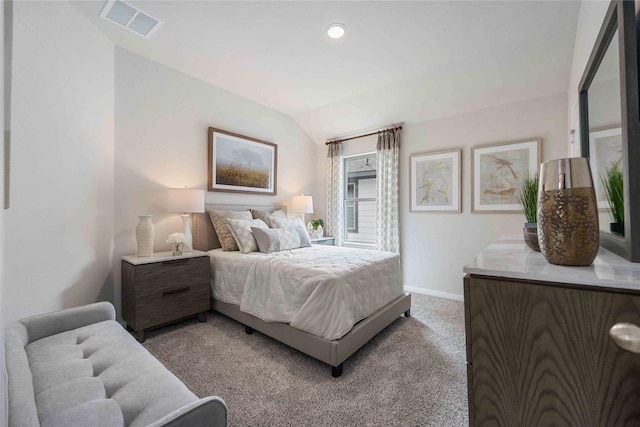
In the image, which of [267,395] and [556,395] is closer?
[556,395]

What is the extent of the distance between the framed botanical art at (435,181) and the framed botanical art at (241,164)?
2.08 m

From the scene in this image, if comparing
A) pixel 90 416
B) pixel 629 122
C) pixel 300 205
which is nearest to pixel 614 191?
pixel 629 122

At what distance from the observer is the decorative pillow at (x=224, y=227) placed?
3.14m

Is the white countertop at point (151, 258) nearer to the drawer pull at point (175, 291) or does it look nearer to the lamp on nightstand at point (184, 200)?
the lamp on nightstand at point (184, 200)

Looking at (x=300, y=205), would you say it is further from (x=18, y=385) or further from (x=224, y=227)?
(x=18, y=385)

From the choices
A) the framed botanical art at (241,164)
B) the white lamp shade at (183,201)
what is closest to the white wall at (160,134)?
the framed botanical art at (241,164)

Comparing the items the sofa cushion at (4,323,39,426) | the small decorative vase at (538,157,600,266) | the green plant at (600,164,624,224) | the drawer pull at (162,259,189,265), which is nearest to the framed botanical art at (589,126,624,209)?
the green plant at (600,164,624,224)

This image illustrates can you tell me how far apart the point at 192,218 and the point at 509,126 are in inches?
155

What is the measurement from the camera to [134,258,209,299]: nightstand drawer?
2.36m

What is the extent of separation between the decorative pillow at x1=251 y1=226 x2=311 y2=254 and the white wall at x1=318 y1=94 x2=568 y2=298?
5.55ft

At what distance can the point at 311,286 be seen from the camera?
200cm

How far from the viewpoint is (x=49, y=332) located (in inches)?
57.7

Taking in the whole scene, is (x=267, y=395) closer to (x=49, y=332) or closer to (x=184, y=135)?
(x=49, y=332)

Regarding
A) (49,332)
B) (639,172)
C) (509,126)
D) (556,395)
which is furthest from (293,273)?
(509,126)
